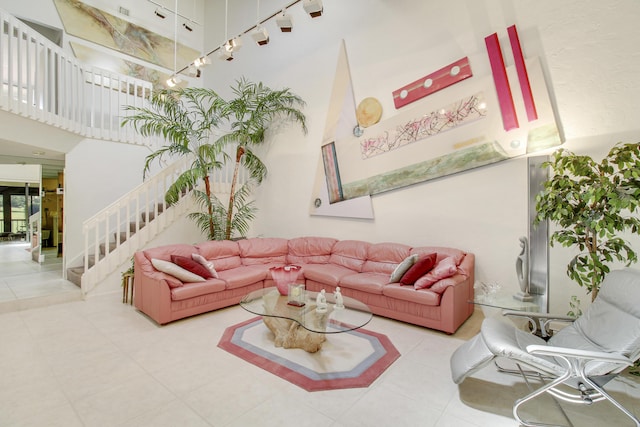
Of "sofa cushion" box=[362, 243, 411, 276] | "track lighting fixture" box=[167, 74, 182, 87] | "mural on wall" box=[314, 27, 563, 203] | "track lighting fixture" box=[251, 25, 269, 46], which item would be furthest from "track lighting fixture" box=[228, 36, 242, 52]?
"sofa cushion" box=[362, 243, 411, 276]

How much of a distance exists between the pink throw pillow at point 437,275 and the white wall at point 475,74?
745 millimetres

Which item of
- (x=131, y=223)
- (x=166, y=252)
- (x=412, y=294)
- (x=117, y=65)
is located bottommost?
(x=412, y=294)

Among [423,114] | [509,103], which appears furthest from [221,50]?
[509,103]

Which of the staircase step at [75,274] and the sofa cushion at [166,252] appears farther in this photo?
the staircase step at [75,274]

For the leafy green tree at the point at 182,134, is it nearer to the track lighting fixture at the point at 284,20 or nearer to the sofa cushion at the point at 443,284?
the track lighting fixture at the point at 284,20

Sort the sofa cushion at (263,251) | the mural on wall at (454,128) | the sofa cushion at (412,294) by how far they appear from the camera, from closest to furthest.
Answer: the sofa cushion at (412,294)
the mural on wall at (454,128)
the sofa cushion at (263,251)

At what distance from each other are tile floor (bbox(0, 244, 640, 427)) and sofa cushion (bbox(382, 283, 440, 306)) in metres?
0.39

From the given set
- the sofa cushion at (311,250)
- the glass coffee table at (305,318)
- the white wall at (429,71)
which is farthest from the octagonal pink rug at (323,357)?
the white wall at (429,71)

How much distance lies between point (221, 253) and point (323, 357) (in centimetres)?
262

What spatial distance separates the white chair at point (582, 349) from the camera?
180 centimetres

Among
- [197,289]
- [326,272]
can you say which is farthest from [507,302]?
[197,289]

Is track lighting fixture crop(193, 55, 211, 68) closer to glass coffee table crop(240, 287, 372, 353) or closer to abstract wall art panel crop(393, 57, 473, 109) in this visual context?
abstract wall art panel crop(393, 57, 473, 109)

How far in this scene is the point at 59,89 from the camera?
16.0 ft

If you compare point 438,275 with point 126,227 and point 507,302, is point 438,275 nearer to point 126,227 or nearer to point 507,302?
point 507,302
